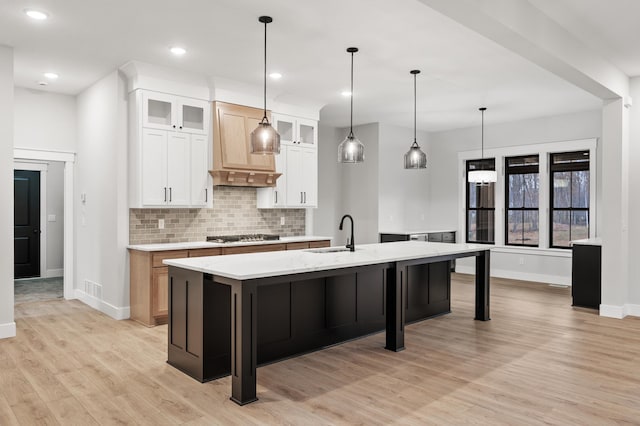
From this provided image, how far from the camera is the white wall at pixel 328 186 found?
8.78 meters

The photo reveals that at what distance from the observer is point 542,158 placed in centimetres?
807

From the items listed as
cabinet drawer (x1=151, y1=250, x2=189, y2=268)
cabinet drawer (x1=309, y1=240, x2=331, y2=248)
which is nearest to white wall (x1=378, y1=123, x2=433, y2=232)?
cabinet drawer (x1=309, y1=240, x2=331, y2=248)

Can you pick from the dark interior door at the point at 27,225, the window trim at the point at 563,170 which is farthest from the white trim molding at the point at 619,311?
the dark interior door at the point at 27,225

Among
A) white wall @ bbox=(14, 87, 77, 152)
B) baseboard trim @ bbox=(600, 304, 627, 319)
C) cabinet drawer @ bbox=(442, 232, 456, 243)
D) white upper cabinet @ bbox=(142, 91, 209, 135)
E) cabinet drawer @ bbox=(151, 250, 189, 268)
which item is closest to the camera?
cabinet drawer @ bbox=(151, 250, 189, 268)

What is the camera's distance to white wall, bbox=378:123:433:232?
8.62 metres

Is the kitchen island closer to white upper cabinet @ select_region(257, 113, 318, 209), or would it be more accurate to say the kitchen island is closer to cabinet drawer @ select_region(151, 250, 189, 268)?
cabinet drawer @ select_region(151, 250, 189, 268)

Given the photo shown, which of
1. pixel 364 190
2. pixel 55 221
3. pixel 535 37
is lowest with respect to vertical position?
pixel 55 221

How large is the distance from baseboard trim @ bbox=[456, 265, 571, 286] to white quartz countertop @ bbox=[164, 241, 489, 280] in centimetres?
393

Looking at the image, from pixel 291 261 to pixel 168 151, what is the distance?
2629 millimetres

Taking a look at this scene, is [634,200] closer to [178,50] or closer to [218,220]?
[218,220]

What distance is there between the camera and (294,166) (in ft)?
22.2

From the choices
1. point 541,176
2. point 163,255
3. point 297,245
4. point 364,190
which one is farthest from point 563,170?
point 163,255

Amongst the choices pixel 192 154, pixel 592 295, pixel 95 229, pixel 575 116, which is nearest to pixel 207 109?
pixel 192 154

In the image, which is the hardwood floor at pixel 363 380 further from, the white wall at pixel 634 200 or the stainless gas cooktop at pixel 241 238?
the stainless gas cooktop at pixel 241 238
